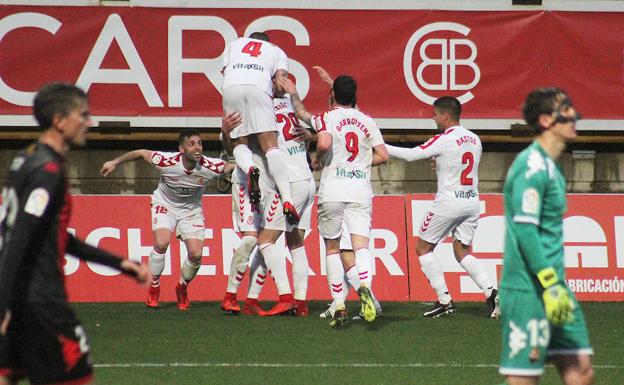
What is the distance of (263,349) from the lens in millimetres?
10516

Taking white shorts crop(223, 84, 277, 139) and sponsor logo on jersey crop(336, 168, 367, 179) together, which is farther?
white shorts crop(223, 84, 277, 139)

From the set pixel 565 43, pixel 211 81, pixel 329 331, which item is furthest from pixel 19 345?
pixel 565 43

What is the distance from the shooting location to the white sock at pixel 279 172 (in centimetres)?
1236

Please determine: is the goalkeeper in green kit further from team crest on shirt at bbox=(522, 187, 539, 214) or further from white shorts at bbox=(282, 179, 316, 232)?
white shorts at bbox=(282, 179, 316, 232)

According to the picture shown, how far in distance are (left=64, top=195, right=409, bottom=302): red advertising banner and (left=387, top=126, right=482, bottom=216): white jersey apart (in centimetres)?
235

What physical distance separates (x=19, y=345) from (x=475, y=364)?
4.96 m

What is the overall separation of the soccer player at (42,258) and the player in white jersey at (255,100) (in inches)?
256

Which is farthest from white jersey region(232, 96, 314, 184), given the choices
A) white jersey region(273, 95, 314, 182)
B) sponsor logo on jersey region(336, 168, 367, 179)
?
sponsor logo on jersey region(336, 168, 367, 179)

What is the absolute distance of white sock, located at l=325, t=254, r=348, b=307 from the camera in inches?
477

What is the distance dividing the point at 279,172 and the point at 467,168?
2.15m

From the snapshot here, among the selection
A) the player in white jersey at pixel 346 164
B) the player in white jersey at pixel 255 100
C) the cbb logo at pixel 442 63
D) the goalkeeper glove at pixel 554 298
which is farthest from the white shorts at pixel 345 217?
the cbb logo at pixel 442 63

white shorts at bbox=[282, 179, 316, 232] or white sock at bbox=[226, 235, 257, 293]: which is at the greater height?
white shorts at bbox=[282, 179, 316, 232]

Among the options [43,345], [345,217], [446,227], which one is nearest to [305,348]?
[345,217]

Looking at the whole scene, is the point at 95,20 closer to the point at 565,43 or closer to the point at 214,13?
the point at 214,13
